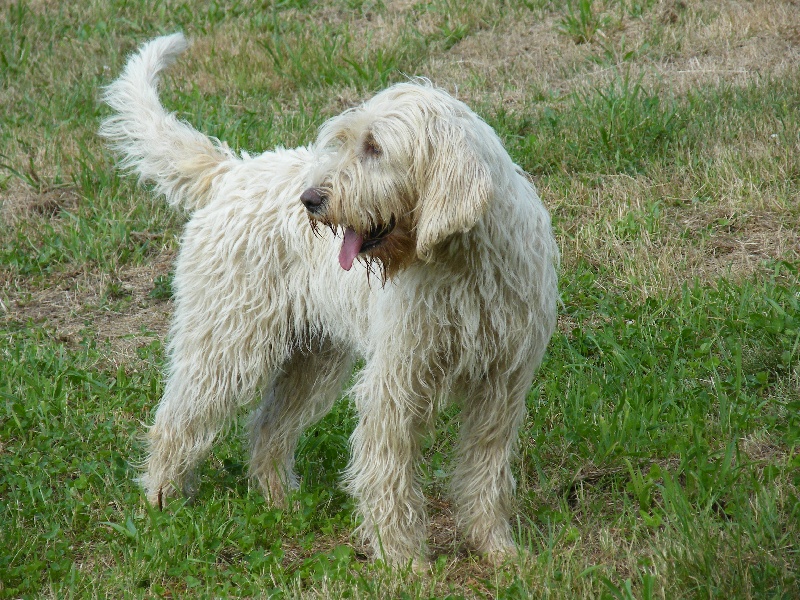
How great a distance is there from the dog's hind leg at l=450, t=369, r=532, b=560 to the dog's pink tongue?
79 cm

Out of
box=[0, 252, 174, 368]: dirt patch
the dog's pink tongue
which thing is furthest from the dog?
box=[0, 252, 174, 368]: dirt patch

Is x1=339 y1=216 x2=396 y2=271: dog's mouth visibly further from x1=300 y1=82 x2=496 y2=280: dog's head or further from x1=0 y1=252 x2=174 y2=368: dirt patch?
x1=0 y1=252 x2=174 y2=368: dirt patch

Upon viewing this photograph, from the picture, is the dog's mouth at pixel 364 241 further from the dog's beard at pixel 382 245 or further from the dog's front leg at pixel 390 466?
the dog's front leg at pixel 390 466

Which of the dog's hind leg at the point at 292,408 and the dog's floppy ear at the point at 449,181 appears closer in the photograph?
the dog's floppy ear at the point at 449,181

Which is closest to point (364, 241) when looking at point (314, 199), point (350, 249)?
point (350, 249)

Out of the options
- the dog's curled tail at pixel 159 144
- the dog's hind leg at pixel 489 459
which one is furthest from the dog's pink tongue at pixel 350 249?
the dog's curled tail at pixel 159 144

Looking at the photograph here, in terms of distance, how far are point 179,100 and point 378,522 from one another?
5.90 meters

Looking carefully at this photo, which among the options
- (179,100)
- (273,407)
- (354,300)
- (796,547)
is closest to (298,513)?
(273,407)

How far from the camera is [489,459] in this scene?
4.21 meters

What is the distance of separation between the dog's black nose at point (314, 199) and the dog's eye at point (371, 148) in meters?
0.23

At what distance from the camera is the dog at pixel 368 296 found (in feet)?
12.0

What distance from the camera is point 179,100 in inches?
357

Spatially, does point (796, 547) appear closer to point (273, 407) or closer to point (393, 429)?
point (393, 429)

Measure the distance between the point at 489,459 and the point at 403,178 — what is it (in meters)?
1.29
